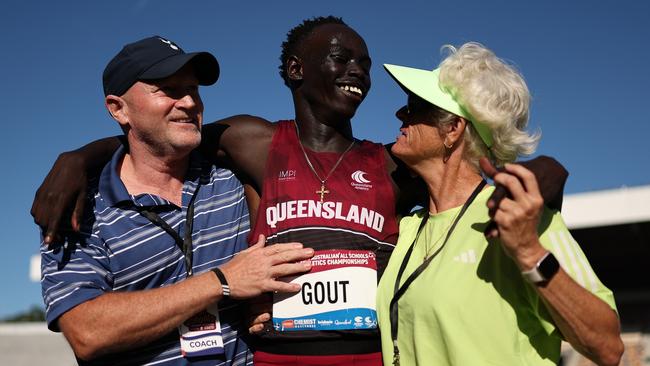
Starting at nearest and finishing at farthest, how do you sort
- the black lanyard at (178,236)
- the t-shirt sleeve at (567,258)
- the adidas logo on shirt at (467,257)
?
the t-shirt sleeve at (567,258)
the adidas logo on shirt at (467,257)
the black lanyard at (178,236)

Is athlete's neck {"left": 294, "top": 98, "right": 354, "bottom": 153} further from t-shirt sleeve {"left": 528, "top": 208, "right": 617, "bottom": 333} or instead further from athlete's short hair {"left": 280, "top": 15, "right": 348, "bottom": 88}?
t-shirt sleeve {"left": 528, "top": 208, "right": 617, "bottom": 333}

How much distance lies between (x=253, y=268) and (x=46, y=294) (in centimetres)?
94

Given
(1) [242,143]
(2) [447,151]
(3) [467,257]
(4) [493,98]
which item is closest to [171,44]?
(1) [242,143]

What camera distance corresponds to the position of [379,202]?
3.53m

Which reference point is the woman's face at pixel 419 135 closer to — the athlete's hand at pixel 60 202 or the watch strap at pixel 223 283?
the watch strap at pixel 223 283

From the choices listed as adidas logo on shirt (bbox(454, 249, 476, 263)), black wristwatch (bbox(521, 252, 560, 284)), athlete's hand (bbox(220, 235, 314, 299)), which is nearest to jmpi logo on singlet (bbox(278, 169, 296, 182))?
athlete's hand (bbox(220, 235, 314, 299))

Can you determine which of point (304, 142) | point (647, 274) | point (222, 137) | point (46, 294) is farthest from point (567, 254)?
point (647, 274)

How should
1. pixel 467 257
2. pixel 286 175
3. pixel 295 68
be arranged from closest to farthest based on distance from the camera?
pixel 467 257 → pixel 286 175 → pixel 295 68

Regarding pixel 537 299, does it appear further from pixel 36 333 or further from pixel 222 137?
pixel 36 333

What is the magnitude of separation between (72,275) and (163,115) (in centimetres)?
87

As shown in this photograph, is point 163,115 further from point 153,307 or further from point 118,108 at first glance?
point 153,307

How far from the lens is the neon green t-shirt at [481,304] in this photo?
2619 millimetres

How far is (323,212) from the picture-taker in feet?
11.2

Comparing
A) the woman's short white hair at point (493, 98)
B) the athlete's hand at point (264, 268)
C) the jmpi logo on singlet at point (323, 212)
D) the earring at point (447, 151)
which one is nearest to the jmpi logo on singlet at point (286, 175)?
the jmpi logo on singlet at point (323, 212)
